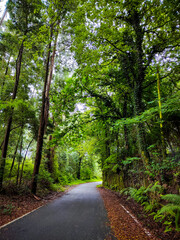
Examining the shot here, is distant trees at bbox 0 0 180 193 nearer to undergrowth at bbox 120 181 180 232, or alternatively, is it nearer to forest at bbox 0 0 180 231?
forest at bbox 0 0 180 231

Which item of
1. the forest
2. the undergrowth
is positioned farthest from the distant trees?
the undergrowth

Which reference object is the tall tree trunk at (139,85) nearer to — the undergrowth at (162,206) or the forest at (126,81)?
the forest at (126,81)

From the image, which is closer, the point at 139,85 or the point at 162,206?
the point at 162,206

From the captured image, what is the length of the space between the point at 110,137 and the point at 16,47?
11.1 meters

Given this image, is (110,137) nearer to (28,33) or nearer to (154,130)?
(154,130)

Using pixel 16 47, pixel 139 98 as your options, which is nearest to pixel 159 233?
pixel 139 98

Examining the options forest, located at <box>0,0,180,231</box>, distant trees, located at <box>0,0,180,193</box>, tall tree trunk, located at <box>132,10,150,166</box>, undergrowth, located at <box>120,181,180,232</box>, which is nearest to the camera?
undergrowth, located at <box>120,181,180,232</box>

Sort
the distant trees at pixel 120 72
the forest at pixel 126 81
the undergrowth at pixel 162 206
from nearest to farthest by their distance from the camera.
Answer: the undergrowth at pixel 162 206 < the forest at pixel 126 81 < the distant trees at pixel 120 72

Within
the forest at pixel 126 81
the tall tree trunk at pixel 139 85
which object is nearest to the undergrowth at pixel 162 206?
the forest at pixel 126 81

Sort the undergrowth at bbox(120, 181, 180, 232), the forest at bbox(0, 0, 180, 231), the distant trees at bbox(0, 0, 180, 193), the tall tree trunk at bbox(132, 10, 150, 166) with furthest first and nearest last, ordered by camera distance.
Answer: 1. the tall tree trunk at bbox(132, 10, 150, 166)
2. the distant trees at bbox(0, 0, 180, 193)
3. the forest at bbox(0, 0, 180, 231)
4. the undergrowth at bbox(120, 181, 180, 232)

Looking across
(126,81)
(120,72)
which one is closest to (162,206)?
(126,81)

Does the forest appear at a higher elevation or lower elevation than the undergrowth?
higher

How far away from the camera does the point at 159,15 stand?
5.34 metres

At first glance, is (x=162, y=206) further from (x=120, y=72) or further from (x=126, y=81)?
(x=120, y=72)
